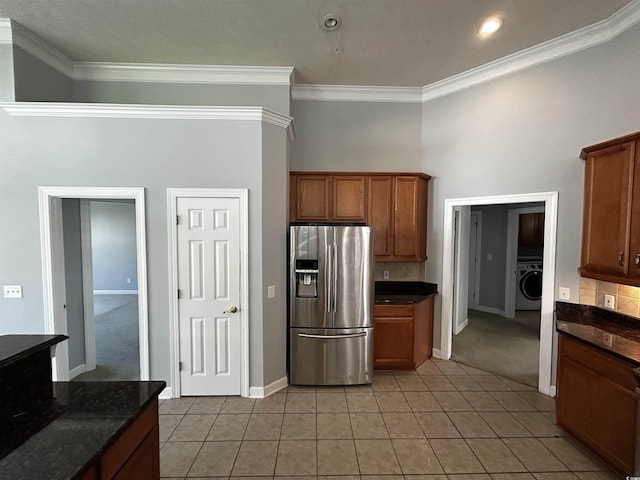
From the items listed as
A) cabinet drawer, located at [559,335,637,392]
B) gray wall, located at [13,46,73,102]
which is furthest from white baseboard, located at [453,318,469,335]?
gray wall, located at [13,46,73,102]

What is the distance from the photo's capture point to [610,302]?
2.65 metres

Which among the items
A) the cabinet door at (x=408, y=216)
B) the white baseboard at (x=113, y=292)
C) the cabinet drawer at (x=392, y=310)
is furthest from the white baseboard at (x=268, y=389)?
the white baseboard at (x=113, y=292)

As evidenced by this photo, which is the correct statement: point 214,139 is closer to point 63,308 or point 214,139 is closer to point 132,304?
point 63,308

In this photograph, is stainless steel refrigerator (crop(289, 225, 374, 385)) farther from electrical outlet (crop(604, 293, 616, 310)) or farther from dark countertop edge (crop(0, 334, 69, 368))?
electrical outlet (crop(604, 293, 616, 310))

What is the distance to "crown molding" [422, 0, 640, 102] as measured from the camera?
8.39ft

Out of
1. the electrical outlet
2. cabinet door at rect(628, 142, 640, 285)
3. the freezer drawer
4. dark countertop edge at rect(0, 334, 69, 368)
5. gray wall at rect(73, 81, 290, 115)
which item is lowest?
the freezer drawer

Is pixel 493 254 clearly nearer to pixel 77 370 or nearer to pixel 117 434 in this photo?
pixel 117 434

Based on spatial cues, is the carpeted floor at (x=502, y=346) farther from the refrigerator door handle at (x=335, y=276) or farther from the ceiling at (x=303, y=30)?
the ceiling at (x=303, y=30)

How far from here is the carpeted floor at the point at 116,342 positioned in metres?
3.49

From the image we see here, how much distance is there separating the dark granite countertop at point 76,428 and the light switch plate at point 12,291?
1.93 meters

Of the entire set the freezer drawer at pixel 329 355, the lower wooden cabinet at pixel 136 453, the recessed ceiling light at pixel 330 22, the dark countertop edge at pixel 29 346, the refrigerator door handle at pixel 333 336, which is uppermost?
the recessed ceiling light at pixel 330 22

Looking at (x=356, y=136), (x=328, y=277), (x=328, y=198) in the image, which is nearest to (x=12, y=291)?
(x=328, y=277)

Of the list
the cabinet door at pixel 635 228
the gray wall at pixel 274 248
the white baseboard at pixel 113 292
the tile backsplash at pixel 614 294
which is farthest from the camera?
the white baseboard at pixel 113 292

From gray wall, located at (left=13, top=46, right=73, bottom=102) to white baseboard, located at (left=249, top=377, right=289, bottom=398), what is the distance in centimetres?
368
